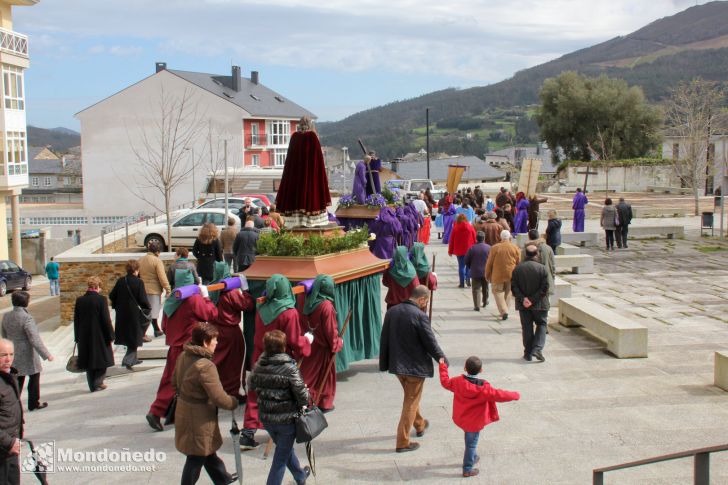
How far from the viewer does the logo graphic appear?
6527 millimetres

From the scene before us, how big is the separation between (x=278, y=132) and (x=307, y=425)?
6265 cm

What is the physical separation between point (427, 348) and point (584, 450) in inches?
67.2

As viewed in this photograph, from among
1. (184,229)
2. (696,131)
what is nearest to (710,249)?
(184,229)

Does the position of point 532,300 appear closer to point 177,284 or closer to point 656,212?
point 177,284

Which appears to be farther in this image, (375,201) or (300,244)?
(375,201)

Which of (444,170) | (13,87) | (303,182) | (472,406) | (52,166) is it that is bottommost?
(472,406)

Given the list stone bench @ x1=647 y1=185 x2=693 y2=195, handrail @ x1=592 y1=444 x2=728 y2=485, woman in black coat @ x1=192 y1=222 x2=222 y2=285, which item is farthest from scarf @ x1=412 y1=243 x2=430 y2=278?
stone bench @ x1=647 y1=185 x2=693 y2=195

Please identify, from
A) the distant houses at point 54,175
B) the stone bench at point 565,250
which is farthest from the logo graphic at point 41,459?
the distant houses at point 54,175

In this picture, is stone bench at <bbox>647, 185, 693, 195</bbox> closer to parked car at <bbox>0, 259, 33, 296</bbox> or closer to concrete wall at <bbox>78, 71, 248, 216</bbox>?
concrete wall at <bbox>78, 71, 248, 216</bbox>

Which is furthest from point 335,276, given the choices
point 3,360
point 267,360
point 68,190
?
point 68,190

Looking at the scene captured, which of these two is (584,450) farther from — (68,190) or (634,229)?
(68,190)

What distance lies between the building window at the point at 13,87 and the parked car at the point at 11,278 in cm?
1091

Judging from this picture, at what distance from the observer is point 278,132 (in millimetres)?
67438

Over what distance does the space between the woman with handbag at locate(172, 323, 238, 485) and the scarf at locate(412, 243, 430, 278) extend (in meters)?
4.81
